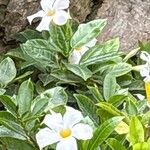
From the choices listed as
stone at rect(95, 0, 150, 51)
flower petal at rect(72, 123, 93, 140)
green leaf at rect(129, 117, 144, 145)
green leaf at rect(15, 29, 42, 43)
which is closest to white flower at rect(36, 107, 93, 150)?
flower petal at rect(72, 123, 93, 140)

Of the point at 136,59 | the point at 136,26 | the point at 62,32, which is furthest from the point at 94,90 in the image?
the point at 136,26

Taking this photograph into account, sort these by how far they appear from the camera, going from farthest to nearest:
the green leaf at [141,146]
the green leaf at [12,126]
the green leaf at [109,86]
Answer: the green leaf at [109,86] → the green leaf at [12,126] → the green leaf at [141,146]

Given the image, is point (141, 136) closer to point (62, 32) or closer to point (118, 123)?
point (118, 123)

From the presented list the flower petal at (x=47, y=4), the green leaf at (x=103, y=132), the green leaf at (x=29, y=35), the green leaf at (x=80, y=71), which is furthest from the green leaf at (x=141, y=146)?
the green leaf at (x=29, y=35)

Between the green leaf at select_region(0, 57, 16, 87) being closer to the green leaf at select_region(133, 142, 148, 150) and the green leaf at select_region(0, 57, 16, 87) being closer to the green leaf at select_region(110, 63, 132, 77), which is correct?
the green leaf at select_region(110, 63, 132, 77)

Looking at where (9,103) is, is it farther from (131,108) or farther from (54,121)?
(131,108)

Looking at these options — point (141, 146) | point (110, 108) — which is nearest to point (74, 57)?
point (110, 108)

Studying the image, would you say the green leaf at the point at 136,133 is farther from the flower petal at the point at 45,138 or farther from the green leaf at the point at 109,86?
the green leaf at the point at 109,86
